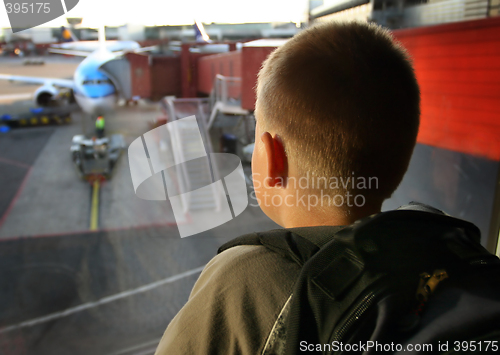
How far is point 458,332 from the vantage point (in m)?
0.35

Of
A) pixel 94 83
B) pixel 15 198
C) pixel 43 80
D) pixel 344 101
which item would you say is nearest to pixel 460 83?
pixel 344 101

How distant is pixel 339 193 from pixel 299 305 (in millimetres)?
196

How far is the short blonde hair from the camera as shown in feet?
1.56

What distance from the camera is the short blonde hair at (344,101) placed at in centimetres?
48

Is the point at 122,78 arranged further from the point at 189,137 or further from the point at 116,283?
Result: the point at 116,283

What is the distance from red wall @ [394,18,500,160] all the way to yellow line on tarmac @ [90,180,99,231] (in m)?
3.53

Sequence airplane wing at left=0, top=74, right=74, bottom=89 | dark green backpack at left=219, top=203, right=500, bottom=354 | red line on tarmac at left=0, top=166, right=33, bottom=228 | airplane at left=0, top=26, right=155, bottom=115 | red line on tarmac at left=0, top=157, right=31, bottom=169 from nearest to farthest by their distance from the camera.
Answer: dark green backpack at left=219, top=203, right=500, bottom=354 < red line on tarmac at left=0, top=166, right=33, bottom=228 < red line on tarmac at left=0, top=157, right=31, bottom=169 < airplane at left=0, top=26, right=155, bottom=115 < airplane wing at left=0, top=74, right=74, bottom=89

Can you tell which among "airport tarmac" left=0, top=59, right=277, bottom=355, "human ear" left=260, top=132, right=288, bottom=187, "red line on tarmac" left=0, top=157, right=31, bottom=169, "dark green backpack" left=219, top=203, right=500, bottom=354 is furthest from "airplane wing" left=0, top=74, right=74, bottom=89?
"dark green backpack" left=219, top=203, right=500, bottom=354

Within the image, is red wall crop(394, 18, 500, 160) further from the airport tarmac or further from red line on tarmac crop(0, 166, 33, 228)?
red line on tarmac crop(0, 166, 33, 228)

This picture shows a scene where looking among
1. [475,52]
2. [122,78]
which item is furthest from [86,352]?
[122,78]

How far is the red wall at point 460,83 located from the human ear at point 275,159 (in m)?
1.23

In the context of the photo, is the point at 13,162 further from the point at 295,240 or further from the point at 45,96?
the point at 295,240

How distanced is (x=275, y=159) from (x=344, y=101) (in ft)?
0.41

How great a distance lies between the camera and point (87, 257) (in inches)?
135
